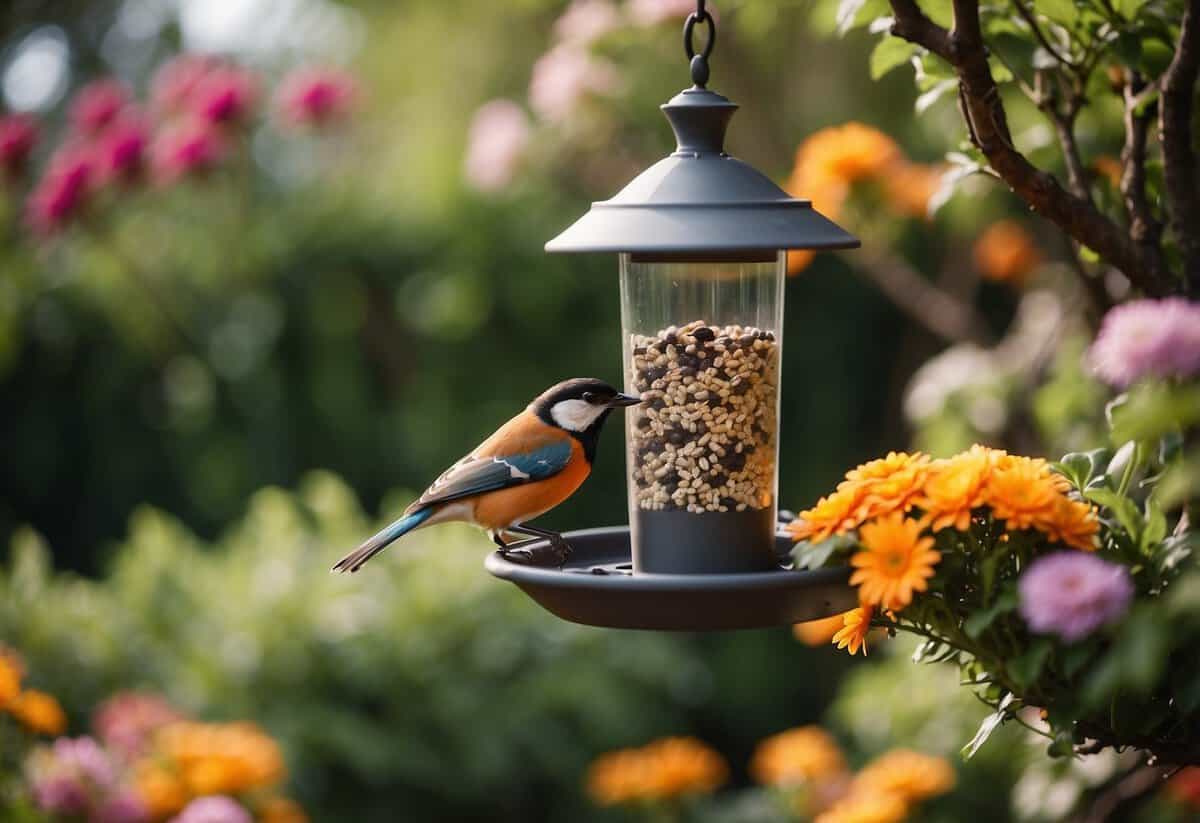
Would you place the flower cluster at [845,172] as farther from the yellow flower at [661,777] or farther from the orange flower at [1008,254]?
the yellow flower at [661,777]

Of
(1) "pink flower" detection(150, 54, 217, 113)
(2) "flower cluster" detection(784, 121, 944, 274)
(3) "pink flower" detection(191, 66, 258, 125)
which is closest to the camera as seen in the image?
(2) "flower cluster" detection(784, 121, 944, 274)

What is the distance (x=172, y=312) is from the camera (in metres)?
6.45

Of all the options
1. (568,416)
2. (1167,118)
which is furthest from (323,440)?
(1167,118)

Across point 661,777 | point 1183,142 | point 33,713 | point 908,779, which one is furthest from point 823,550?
point 661,777

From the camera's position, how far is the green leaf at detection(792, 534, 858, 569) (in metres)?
1.99

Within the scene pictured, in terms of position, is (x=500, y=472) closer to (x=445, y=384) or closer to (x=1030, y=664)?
(x=1030, y=664)

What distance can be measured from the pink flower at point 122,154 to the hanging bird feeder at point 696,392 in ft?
11.9

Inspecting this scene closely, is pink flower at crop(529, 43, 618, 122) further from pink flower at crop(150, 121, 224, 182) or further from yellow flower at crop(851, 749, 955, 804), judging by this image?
yellow flower at crop(851, 749, 955, 804)

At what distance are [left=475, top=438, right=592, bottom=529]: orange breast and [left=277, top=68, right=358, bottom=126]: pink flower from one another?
11.1 ft

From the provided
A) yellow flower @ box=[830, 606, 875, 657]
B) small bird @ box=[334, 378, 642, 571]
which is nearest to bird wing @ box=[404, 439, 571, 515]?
small bird @ box=[334, 378, 642, 571]

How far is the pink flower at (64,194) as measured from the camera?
5691mm

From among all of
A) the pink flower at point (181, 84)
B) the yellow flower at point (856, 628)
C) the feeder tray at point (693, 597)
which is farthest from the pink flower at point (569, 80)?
the yellow flower at point (856, 628)

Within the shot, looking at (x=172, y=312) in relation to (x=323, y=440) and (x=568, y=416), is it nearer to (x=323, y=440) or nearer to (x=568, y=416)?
(x=323, y=440)

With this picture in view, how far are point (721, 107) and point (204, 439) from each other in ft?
15.5
